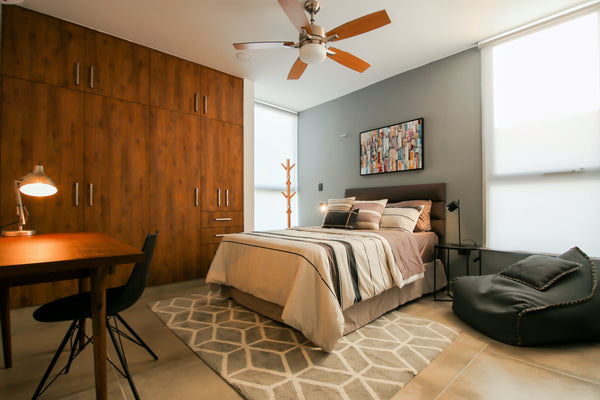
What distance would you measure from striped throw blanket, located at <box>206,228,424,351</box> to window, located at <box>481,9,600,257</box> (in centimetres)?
122

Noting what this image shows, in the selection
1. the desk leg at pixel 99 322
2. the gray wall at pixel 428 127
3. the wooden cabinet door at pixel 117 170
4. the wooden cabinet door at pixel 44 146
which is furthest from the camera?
the gray wall at pixel 428 127

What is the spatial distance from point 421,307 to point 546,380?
3.89 ft

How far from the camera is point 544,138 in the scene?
283cm

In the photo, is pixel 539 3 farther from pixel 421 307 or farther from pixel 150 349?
pixel 150 349

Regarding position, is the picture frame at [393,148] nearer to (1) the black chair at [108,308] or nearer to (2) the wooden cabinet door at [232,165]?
(2) the wooden cabinet door at [232,165]

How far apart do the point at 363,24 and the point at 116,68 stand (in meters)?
2.71

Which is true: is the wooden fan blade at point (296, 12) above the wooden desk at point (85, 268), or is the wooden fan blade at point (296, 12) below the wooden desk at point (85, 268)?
above

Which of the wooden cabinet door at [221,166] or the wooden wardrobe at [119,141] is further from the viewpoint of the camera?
the wooden cabinet door at [221,166]

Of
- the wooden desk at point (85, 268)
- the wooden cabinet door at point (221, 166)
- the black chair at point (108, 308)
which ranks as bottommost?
the black chair at point (108, 308)

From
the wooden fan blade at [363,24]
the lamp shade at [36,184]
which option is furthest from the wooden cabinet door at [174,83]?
the wooden fan blade at [363,24]

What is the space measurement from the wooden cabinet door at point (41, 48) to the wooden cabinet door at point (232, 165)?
1684mm

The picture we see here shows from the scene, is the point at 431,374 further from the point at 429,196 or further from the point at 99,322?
the point at 429,196

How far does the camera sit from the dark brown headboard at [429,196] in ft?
11.4

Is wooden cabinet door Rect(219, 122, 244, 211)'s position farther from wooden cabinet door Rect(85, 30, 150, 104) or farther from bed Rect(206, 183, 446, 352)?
bed Rect(206, 183, 446, 352)
